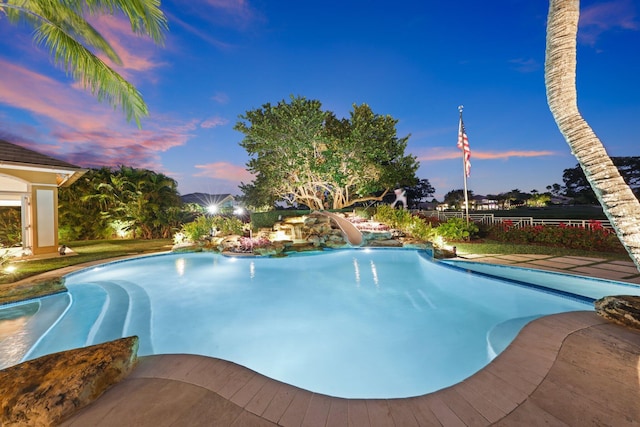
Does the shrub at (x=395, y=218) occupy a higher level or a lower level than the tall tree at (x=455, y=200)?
lower

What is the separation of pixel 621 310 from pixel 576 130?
2273mm

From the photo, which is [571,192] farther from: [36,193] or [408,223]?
[36,193]

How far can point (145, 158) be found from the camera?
26375 mm

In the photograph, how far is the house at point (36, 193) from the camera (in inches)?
367

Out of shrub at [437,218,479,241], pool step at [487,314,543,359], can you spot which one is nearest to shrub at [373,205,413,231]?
shrub at [437,218,479,241]

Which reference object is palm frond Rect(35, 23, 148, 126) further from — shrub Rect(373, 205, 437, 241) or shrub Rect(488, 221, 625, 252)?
shrub Rect(488, 221, 625, 252)

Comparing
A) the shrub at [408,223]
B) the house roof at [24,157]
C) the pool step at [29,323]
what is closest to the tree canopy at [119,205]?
the house roof at [24,157]

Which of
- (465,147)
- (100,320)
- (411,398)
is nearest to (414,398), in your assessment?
(411,398)

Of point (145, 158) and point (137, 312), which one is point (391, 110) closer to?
point (137, 312)

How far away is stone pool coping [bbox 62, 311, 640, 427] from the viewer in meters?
1.74

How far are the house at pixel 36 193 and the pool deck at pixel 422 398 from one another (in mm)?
11842

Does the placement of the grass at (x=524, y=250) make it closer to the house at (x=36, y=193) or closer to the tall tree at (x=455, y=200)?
the house at (x=36, y=193)

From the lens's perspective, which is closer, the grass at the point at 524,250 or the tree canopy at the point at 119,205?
the grass at the point at 524,250

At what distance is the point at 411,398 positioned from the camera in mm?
2025
